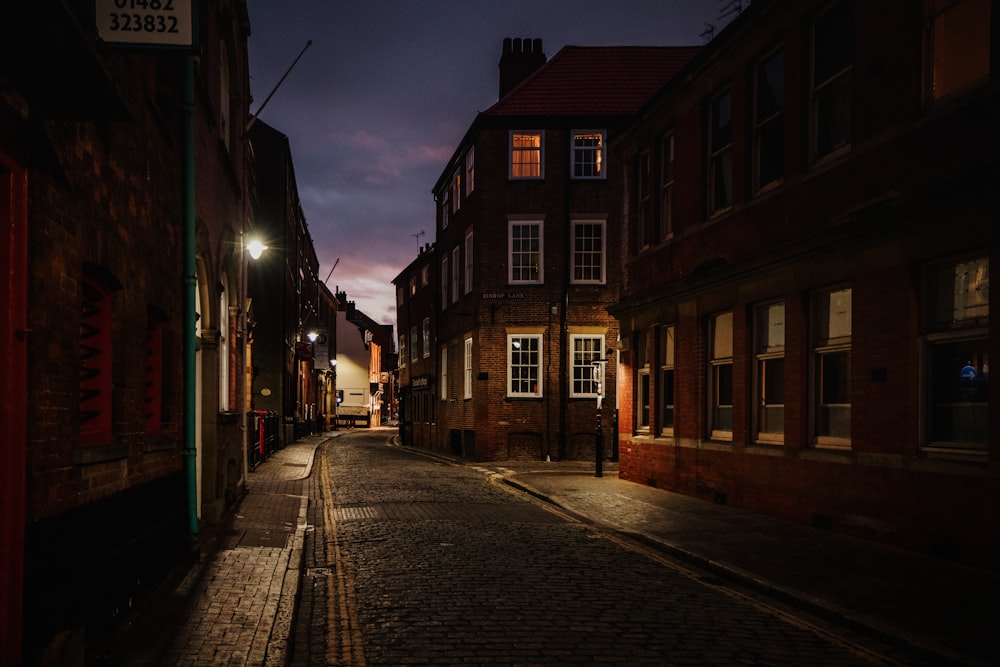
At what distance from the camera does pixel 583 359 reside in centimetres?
2833

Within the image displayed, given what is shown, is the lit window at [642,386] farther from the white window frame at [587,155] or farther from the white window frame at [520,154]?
the white window frame at [520,154]

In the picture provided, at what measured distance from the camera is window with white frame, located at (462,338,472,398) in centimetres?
3044

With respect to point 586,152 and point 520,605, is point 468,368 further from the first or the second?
point 520,605

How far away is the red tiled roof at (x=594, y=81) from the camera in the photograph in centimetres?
2902

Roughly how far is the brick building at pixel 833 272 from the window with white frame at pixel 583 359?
976 cm

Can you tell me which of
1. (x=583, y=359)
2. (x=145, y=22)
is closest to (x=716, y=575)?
(x=145, y=22)

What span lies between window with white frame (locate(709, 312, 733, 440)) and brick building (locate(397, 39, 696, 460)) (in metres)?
12.2

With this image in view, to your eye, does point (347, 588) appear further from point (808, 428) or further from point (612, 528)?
point (808, 428)

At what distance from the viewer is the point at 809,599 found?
24.9ft

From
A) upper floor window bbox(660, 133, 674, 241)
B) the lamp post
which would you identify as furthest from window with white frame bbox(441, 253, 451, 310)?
upper floor window bbox(660, 133, 674, 241)

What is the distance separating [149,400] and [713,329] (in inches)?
405

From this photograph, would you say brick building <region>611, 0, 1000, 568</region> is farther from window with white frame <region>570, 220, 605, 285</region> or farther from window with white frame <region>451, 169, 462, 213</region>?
window with white frame <region>451, 169, 462, 213</region>

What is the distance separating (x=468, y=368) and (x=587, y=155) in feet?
27.4

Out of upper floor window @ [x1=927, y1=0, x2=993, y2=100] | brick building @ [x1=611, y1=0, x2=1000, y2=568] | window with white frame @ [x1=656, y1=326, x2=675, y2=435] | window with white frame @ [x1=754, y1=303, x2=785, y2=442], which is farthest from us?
window with white frame @ [x1=656, y1=326, x2=675, y2=435]
